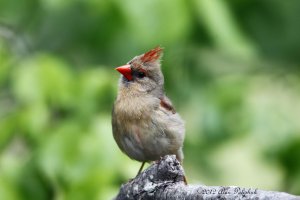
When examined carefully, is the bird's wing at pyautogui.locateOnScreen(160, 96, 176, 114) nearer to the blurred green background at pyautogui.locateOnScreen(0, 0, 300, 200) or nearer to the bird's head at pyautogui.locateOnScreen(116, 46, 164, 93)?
the bird's head at pyautogui.locateOnScreen(116, 46, 164, 93)

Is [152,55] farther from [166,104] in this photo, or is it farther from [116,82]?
[116,82]

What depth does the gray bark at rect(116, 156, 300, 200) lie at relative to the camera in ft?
11.2

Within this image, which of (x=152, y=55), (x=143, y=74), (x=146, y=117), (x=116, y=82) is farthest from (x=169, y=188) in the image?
(x=116, y=82)

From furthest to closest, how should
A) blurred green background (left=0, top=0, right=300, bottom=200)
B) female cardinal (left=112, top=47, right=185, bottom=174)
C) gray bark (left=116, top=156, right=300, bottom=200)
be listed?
1. blurred green background (left=0, top=0, right=300, bottom=200)
2. female cardinal (left=112, top=47, right=185, bottom=174)
3. gray bark (left=116, top=156, right=300, bottom=200)

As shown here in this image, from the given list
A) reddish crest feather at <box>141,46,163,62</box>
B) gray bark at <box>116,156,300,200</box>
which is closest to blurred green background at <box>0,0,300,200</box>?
reddish crest feather at <box>141,46,163,62</box>

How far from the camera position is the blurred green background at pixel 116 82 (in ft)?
18.1

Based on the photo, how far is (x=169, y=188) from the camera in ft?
12.6

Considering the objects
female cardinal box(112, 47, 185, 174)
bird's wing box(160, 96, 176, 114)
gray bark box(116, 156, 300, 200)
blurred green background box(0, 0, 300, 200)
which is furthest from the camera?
blurred green background box(0, 0, 300, 200)

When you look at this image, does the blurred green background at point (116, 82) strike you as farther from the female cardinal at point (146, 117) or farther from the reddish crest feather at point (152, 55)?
the reddish crest feather at point (152, 55)

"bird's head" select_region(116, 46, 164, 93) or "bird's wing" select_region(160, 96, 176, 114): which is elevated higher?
"bird's head" select_region(116, 46, 164, 93)

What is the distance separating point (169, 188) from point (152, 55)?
4.31ft

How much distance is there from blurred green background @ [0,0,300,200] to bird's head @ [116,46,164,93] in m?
0.42

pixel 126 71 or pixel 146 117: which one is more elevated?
pixel 126 71

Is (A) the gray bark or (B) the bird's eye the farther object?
(B) the bird's eye
